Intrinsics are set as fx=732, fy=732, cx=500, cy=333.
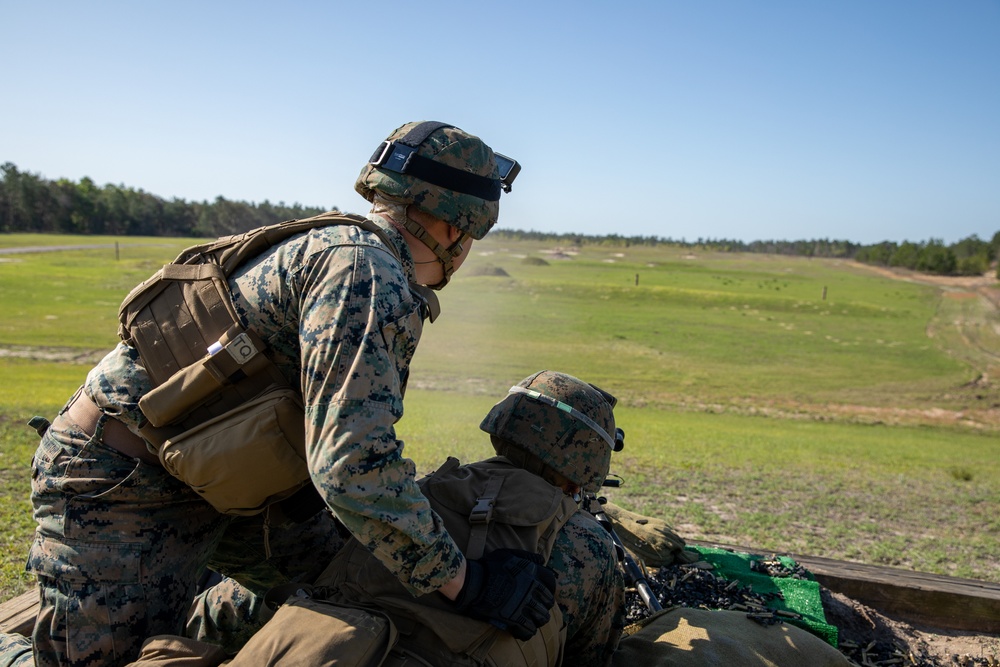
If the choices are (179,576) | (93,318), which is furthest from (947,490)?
(93,318)

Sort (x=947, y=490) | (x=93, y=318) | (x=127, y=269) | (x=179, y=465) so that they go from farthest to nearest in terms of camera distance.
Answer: (x=127, y=269), (x=93, y=318), (x=947, y=490), (x=179, y=465)

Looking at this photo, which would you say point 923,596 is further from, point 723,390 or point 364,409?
point 723,390

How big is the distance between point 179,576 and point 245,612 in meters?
0.85

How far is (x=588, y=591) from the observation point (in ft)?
10.5

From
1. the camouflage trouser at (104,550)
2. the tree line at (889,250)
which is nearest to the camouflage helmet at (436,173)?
the camouflage trouser at (104,550)

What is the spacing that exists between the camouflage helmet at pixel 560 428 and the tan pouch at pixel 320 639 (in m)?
1.29

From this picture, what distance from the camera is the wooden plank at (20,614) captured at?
3.77 m

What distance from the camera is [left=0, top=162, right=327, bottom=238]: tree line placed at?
5112cm

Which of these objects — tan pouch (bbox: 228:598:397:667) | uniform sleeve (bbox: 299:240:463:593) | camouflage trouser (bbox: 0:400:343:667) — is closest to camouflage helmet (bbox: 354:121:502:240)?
uniform sleeve (bbox: 299:240:463:593)

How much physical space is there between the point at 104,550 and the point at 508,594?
151cm

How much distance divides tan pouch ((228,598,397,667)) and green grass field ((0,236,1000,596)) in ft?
9.90

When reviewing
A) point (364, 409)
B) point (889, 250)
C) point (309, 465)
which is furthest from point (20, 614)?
point (889, 250)

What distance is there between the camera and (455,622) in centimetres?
262

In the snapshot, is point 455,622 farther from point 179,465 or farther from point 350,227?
point 350,227
